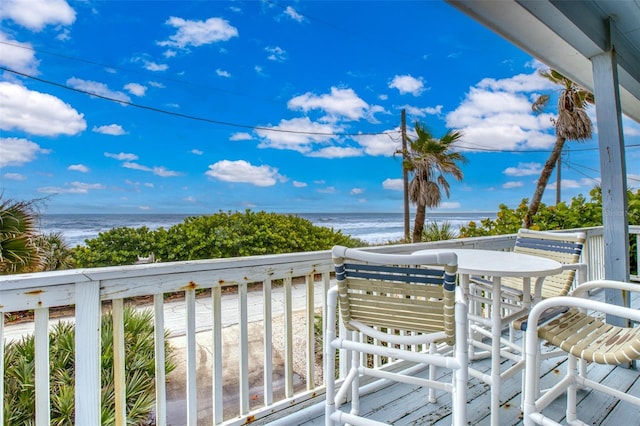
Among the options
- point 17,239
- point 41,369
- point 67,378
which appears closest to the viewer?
point 41,369

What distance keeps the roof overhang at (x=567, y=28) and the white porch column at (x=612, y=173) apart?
0.65 feet

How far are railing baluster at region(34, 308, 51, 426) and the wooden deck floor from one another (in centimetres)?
112

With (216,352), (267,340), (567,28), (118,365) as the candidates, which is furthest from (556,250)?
(118,365)

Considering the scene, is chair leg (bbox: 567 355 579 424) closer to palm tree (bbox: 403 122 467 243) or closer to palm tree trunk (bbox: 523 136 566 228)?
palm tree (bbox: 403 122 467 243)

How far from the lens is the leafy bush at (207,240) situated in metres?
6.79

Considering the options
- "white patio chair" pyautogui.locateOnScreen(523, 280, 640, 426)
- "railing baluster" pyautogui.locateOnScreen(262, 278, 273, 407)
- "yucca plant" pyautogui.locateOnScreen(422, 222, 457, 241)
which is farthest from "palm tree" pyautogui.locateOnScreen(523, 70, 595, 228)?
"railing baluster" pyautogui.locateOnScreen(262, 278, 273, 407)

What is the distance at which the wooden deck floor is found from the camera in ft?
5.80

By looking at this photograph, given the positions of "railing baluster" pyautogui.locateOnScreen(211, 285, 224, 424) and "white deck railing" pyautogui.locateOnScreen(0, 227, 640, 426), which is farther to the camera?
"railing baluster" pyautogui.locateOnScreen(211, 285, 224, 424)

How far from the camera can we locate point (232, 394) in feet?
9.79

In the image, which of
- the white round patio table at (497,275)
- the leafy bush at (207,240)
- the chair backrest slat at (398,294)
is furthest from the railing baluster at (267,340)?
the leafy bush at (207,240)

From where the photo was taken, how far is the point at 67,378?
2174 millimetres

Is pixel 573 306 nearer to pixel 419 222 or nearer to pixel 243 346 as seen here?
pixel 243 346

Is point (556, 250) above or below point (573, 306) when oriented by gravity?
above

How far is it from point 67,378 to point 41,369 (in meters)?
1.27
